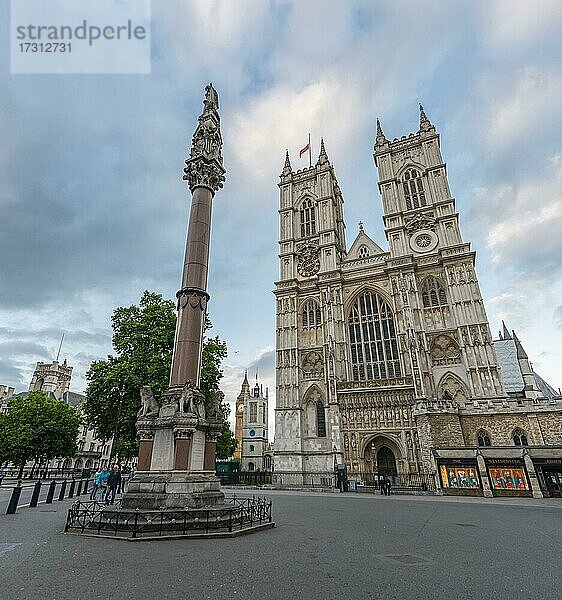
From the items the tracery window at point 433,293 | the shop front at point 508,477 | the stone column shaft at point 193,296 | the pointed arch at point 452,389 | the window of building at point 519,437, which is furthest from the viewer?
the tracery window at point 433,293

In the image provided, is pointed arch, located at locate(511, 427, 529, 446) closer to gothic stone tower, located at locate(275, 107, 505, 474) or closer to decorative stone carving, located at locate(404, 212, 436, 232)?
gothic stone tower, located at locate(275, 107, 505, 474)

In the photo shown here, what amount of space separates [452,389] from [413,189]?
80.2ft

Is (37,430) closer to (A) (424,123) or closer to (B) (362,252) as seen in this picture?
(B) (362,252)

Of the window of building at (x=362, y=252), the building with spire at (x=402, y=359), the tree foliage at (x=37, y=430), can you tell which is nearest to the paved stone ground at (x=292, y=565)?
the building with spire at (x=402, y=359)

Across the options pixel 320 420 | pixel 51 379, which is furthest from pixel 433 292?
pixel 51 379

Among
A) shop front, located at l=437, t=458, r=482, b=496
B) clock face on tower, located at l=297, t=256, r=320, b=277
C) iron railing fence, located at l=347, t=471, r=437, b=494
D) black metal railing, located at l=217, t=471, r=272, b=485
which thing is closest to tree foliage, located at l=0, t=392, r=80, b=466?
black metal railing, located at l=217, t=471, r=272, b=485

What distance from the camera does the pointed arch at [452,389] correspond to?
3462 centimetres

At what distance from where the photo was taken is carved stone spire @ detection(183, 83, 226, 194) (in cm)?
1633

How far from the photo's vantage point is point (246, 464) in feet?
280

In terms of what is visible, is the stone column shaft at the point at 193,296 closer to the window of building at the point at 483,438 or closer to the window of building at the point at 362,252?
the window of building at the point at 483,438

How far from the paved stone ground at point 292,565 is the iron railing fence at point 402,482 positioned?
19.2 metres

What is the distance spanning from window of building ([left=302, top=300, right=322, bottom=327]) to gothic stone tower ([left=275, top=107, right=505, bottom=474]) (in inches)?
4.8

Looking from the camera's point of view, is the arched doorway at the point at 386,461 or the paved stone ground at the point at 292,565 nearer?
the paved stone ground at the point at 292,565

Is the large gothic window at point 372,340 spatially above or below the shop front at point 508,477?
above
